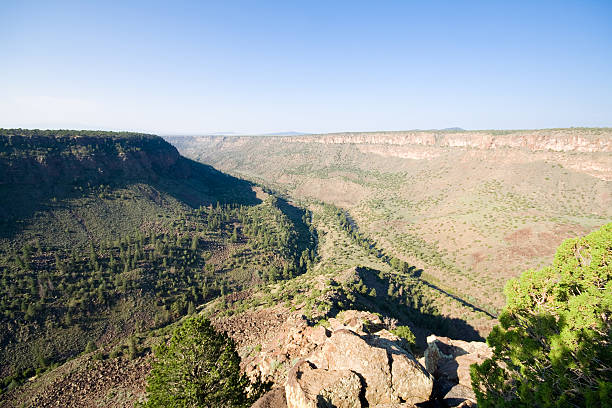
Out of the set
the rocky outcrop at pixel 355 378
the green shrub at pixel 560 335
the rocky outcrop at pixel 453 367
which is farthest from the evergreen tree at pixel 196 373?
the green shrub at pixel 560 335

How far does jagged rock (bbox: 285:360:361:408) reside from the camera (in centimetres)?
1120

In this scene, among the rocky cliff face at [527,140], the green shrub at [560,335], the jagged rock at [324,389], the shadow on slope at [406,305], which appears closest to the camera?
the green shrub at [560,335]

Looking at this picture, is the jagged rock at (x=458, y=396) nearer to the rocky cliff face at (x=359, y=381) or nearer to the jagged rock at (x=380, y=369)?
the rocky cliff face at (x=359, y=381)

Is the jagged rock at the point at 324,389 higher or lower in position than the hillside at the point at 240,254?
higher

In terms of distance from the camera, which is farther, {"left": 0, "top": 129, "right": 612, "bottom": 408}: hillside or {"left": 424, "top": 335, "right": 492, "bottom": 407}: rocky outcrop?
{"left": 0, "top": 129, "right": 612, "bottom": 408}: hillside

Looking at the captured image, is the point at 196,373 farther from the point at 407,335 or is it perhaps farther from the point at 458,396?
the point at 407,335

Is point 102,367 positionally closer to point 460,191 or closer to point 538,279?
point 538,279

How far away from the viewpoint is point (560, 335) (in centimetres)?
→ 898

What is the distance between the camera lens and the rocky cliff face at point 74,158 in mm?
58969

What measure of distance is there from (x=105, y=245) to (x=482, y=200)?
100m

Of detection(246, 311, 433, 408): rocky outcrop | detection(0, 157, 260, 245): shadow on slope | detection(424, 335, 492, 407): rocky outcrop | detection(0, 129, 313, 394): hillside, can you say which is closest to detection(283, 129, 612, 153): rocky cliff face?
detection(0, 129, 313, 394): hillside

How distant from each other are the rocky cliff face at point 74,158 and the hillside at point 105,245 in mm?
264

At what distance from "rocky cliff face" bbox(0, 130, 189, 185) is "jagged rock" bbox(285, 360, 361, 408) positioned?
7669 centimetres

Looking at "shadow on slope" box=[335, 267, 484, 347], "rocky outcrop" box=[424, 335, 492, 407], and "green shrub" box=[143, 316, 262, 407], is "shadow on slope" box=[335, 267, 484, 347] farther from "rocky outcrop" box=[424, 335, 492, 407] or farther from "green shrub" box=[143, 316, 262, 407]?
"green shrub" box=[143, 316, 262, 407]
